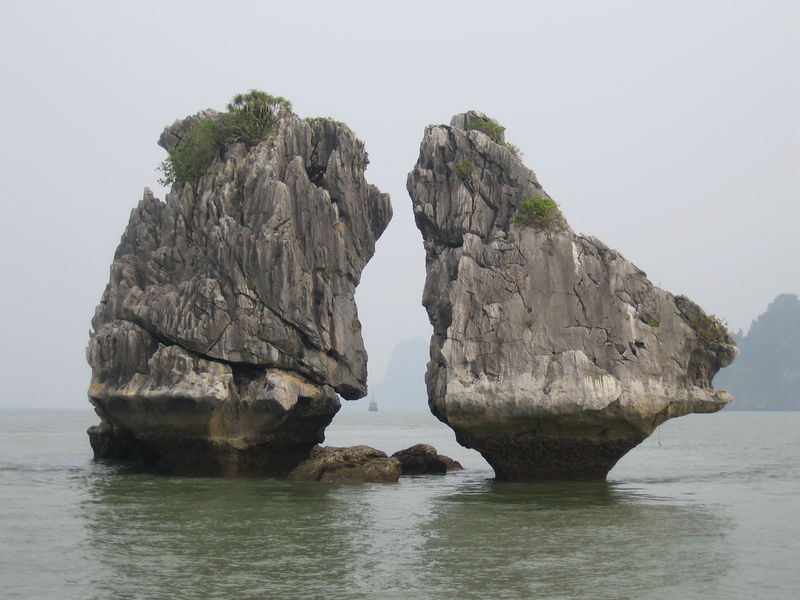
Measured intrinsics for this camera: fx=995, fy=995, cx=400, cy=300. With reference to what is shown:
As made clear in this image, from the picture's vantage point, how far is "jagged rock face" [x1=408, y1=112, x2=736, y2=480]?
31.3m

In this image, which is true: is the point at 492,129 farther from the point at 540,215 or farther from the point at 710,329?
the point at 710,329

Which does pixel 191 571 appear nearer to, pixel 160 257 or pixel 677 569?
pixel 677 569

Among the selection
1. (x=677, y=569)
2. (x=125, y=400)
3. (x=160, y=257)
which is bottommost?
(x=677, y=569)

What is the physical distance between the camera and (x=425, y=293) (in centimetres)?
3541

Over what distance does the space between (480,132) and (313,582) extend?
21373 millimetres

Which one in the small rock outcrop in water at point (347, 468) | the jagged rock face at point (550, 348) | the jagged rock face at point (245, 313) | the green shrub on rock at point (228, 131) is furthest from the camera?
the green shrub on rock at point (228, 131)

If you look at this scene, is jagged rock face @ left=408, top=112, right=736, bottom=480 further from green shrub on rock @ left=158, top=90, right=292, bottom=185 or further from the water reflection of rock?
green shrub on rock @ left=158, top=90, right=292, bottom=185

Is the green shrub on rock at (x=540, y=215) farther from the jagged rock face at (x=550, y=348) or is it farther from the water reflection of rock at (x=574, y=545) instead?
the water reflection of rock at (x=574, y=545)

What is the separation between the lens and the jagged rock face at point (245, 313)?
34469mm

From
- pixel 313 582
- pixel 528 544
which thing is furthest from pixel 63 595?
pixel 528 544

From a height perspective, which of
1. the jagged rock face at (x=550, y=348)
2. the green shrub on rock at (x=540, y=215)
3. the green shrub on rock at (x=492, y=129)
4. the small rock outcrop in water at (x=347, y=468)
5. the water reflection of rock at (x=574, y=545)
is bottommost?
the water reflection of rock at (x=574, y=545)

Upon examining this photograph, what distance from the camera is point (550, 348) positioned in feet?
105

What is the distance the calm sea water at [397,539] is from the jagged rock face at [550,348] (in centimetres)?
159

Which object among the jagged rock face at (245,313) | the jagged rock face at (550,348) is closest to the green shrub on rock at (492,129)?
the jagged rock face at (550,348)
